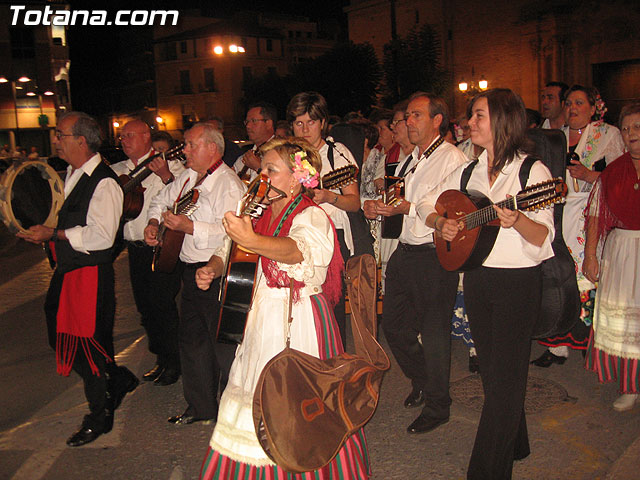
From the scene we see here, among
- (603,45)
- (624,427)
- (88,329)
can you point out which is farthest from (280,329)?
(603,45)

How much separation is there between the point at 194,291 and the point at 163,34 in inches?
2787

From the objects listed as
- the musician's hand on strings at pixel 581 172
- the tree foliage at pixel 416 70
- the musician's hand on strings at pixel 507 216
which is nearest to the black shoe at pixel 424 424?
the musician's hand on strings at pixel 507 216

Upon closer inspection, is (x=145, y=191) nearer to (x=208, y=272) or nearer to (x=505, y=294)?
(x=208, y=272)

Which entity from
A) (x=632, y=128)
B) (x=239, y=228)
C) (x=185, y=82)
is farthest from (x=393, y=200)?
(x=185, y=82)

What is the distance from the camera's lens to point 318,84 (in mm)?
39812

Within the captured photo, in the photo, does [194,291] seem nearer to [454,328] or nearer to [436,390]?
[436,390]

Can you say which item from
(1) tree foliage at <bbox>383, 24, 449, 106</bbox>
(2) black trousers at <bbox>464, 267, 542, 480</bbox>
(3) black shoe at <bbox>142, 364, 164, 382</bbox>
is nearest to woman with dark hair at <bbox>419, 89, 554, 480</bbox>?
(2) black trousers at <bbox>464, 267, 542, 480</bbox>

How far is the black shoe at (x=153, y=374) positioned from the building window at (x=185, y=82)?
212 ft

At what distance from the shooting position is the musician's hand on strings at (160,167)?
18.1 feet

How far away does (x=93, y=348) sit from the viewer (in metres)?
4.22

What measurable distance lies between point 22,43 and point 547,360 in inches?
2131

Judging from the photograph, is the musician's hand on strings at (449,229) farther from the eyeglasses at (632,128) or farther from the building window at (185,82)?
the building window at (185,82)

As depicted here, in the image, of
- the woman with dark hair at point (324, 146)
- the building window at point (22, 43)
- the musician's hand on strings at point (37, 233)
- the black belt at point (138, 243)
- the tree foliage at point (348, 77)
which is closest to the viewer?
the musician's hand on strings at point (37, 233)

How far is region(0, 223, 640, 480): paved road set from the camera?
A: 3715 mm
